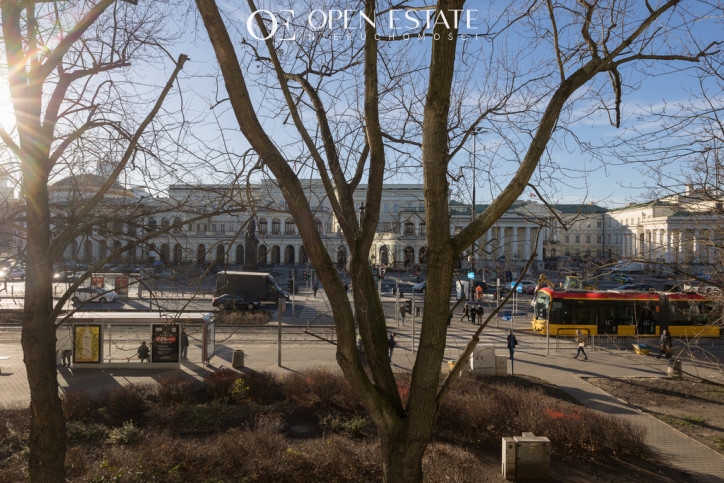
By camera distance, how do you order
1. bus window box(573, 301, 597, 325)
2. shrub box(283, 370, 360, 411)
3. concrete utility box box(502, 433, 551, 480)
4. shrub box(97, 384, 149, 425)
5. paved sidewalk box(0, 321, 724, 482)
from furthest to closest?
bus window box(573, 301, 597, 325)
shrub box(283, 370, 360, 411)
shrub box(97, 384, 149, 425)
paved sidewalk box(0, 321, 724, 482)
concrete utility box box(502, 433, 551, 480)

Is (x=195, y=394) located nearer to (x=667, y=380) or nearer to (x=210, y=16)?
(x=210, y=16)

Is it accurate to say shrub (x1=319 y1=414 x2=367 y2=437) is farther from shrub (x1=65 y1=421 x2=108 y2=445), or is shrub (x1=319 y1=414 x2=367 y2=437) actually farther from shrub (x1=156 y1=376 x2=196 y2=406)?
shrub (x1=65 y1=421 x2=108 y2=445)

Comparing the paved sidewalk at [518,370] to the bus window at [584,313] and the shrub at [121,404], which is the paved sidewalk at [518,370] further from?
the shrub at [121,404]

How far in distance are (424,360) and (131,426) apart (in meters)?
8.58

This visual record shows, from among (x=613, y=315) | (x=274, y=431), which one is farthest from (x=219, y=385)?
(x=613, y=315)

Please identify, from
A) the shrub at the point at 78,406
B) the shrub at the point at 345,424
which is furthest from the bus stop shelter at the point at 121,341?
the shrub at the point at 345,424

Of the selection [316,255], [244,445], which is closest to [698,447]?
[244,445]

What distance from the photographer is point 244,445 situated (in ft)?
28.8

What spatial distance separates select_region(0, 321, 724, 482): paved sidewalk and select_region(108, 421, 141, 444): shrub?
450 centimetres

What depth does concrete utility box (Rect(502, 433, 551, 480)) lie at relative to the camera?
347 inches

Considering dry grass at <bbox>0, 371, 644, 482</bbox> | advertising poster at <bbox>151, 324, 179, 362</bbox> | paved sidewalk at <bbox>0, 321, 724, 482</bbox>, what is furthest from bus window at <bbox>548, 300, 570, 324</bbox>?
advertising poster at <bbox>151, 324, 179, 362</bbox>

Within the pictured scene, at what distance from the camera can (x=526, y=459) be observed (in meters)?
8.84

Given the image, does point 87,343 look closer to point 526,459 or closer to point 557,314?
point 526,459

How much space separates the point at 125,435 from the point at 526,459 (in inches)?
309
